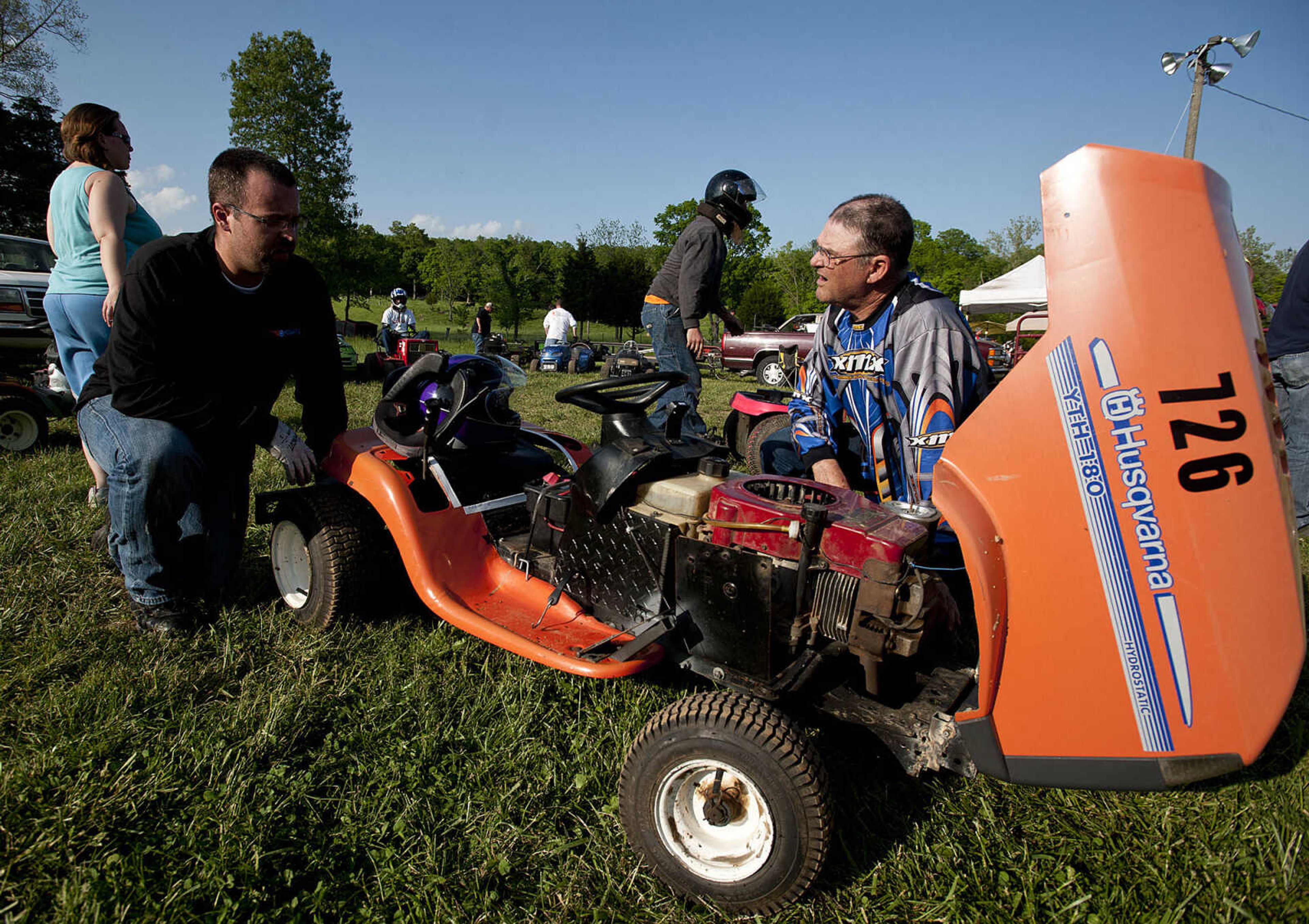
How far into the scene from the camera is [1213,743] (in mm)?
1596

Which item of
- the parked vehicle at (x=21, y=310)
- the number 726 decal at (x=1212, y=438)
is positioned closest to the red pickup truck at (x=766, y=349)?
the parked vehicle at (x=21, y=310)

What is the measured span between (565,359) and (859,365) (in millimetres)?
15394

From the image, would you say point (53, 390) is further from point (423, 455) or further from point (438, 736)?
point (438, 736)

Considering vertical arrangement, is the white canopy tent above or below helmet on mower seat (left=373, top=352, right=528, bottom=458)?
above

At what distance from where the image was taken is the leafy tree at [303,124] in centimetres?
2275

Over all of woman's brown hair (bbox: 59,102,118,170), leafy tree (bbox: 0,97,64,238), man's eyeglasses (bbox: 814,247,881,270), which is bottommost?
man's eyeglasses (bbox: 814,247,881,270)

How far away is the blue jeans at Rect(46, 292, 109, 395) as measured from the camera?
3.69 metres

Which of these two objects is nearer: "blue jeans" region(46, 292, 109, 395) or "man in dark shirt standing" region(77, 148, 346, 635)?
"man in dark shirt standing" region(77, 148, 346, 635)

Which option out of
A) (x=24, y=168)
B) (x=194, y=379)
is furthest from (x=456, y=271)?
(x=194, y=379)

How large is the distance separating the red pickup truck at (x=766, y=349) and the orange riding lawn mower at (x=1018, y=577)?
1515 cm

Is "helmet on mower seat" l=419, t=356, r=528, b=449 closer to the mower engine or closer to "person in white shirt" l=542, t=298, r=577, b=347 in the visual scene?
the mower engine

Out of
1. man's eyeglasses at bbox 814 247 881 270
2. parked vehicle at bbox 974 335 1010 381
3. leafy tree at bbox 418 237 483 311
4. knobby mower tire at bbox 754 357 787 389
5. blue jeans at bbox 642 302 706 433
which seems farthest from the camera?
leafy tree at bbox 418 237 483 311

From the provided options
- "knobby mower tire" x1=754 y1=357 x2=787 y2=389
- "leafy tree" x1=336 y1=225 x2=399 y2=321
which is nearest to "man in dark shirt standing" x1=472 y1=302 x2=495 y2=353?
"leafy tree" x1=336 y1=225 x2=399 y2=321

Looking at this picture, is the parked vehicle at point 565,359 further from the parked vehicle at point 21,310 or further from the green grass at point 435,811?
the green grass at point 435,811
